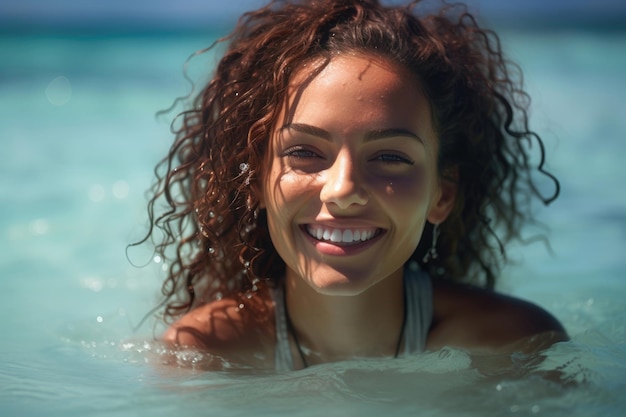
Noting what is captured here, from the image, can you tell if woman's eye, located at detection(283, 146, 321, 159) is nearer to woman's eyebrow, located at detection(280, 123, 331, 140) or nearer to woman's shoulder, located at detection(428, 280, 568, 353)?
woman's eyebrow, located at detection(280, 123, 331, 140)

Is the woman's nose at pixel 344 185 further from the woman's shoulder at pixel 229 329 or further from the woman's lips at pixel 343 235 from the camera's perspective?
the woman's shoulder at pixel 229 329

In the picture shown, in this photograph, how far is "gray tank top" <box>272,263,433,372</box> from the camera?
3.29m

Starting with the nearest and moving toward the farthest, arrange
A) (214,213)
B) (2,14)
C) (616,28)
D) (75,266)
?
(214,213) < (75,266) < (616,28) < (2,14)

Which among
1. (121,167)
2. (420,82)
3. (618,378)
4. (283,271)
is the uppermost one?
(121,167)

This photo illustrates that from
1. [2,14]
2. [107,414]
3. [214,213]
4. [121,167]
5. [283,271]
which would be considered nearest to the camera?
[107,414]

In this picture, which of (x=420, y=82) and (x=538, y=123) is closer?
(x=420, y=82)

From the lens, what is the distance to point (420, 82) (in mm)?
3062

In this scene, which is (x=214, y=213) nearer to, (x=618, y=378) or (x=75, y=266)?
(x=618, y=378)

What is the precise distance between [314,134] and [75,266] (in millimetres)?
2915

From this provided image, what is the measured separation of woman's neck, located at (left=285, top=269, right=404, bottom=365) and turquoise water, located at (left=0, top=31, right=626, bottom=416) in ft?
0.44

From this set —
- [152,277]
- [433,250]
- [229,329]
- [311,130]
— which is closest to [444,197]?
[433,250]

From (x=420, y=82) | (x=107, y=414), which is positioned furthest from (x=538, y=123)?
(x=107, y=414)

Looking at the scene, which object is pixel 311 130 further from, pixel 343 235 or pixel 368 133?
pixel 343 235

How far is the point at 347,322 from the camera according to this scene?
3.23 m
